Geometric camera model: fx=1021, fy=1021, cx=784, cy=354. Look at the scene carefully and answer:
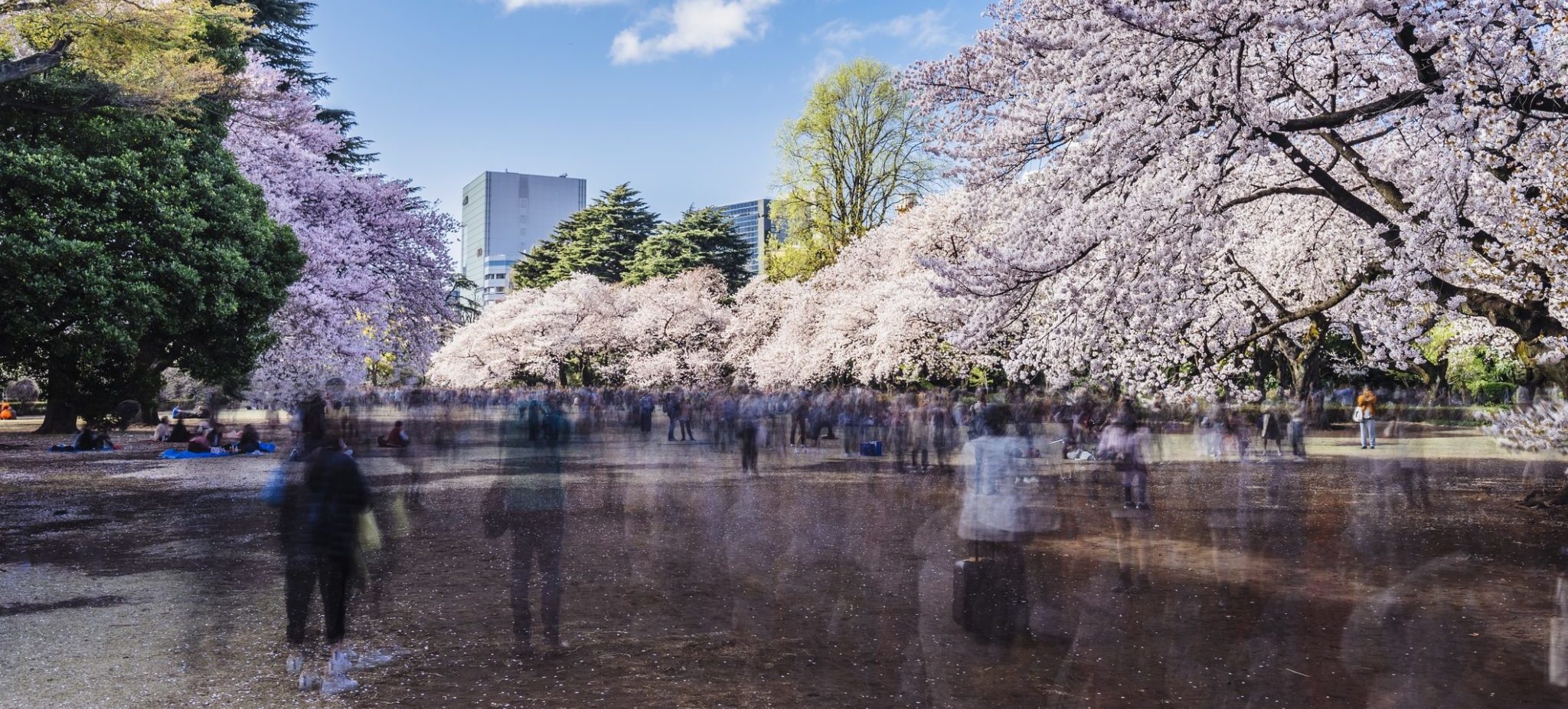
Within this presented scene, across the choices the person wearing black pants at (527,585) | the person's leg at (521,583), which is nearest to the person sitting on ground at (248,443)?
the person wearing black pants at (527,585)

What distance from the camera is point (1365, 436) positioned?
2753cm

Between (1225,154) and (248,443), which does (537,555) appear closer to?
(1225,154)

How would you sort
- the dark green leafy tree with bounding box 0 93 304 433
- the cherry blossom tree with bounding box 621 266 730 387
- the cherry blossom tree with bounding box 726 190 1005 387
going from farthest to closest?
the cherry blossom tree with bounding box 621 266 730 387, the cherry blossom tree with bounding box 726 190 1005 387, the dark green leafy tree with bounding box 0 93 304 433

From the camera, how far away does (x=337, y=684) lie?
6.06m

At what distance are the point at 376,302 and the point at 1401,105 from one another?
87.3 feet

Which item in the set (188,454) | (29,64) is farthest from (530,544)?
(188,454)

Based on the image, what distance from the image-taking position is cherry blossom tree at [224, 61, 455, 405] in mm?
27469

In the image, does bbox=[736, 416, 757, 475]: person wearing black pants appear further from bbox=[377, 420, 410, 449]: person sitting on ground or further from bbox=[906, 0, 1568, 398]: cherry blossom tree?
bbox=[377, 420, 410, 449]: person sitting on ground

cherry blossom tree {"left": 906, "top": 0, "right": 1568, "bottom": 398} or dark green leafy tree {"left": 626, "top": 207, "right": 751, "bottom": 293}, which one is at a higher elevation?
dark green leafy tree {"left": 626, "top": 207, "right": 751, "bottom": 293}

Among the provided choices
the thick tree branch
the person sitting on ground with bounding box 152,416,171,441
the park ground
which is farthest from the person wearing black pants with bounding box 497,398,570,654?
the person sitting on ground with bounding box 152,416,171,441

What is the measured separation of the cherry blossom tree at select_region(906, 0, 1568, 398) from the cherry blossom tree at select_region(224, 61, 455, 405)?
1828 cm

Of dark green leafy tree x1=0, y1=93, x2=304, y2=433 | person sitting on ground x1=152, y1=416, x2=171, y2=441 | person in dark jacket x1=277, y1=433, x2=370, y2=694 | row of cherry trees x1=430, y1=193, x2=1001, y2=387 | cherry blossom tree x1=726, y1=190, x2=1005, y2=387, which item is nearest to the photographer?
person in dark jacket x1=277, y1=433, x2=370, y2=694

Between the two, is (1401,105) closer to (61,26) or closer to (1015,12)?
(1015,12)

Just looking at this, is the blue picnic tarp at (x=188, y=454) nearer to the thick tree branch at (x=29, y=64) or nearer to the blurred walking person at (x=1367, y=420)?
the thick tree branch at (x=29, y=64)
